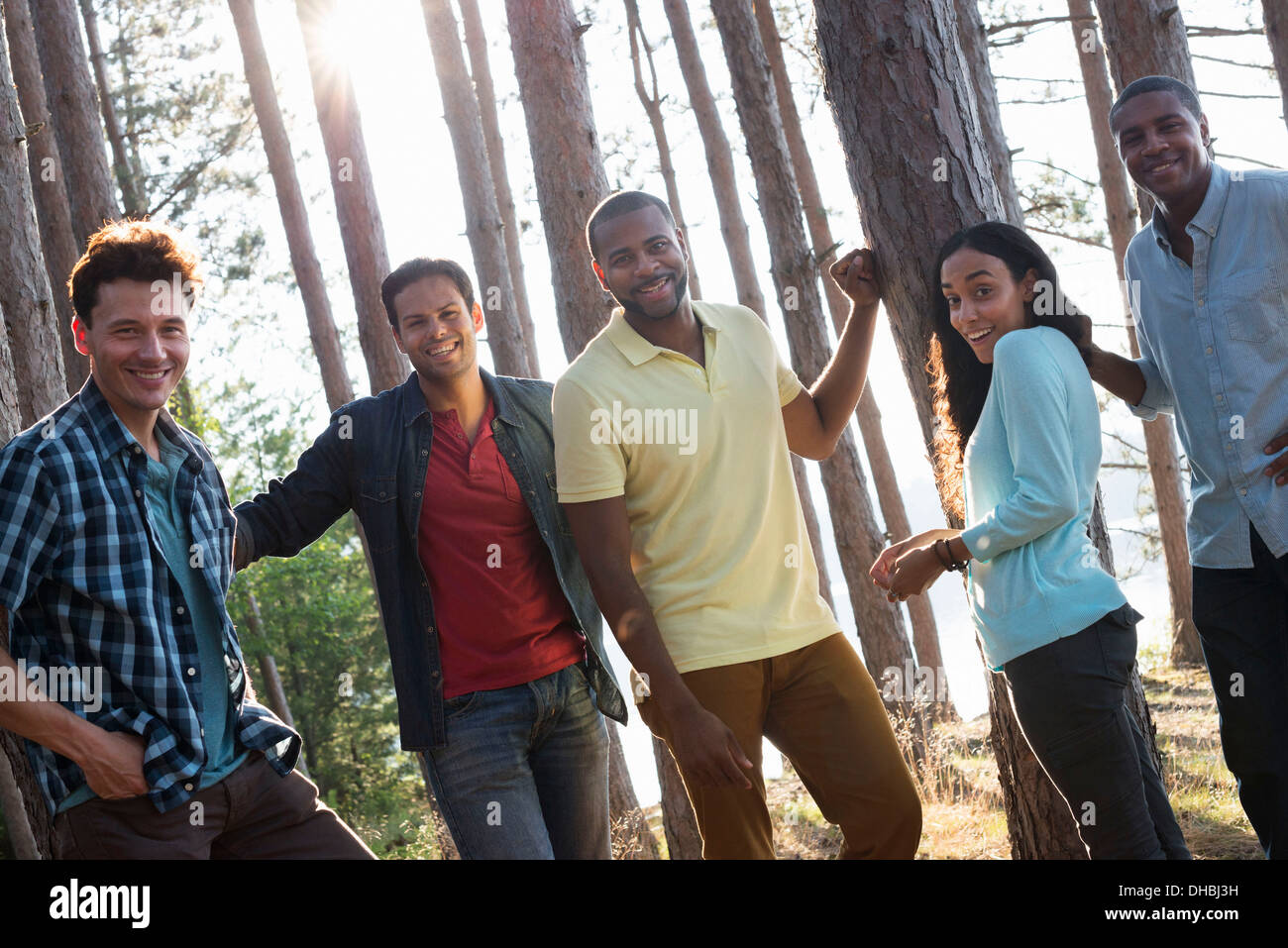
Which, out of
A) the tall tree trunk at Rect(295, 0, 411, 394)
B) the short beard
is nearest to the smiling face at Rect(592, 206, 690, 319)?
the short beard

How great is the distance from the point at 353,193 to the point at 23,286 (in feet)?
13.2

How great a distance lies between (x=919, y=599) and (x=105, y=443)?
34.7ft

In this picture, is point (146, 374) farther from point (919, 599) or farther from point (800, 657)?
point (919, 599)

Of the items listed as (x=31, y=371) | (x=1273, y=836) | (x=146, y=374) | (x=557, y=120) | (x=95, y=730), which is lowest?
(x=1273, y=836)

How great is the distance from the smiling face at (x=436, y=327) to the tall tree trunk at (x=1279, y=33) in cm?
790

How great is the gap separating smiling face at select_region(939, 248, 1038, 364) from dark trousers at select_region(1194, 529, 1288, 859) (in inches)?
38.5

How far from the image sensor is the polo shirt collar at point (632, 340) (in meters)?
3.10

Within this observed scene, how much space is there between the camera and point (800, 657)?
2.99 meters

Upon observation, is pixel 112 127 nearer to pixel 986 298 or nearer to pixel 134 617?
pixel 134 617

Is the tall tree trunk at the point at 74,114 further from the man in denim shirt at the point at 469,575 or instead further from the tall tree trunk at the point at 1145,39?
the tall tree trunk at the point at 1145,39

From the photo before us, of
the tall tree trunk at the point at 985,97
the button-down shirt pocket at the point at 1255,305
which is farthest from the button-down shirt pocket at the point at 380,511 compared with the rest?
the tall tree trunk at the point at 985,97

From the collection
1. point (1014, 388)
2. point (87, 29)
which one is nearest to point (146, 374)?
point (1014, 388)

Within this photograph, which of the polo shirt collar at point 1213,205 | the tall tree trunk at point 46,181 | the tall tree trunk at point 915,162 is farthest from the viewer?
the tall tree trunk at point 46,181

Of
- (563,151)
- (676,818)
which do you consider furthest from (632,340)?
(676,818)
